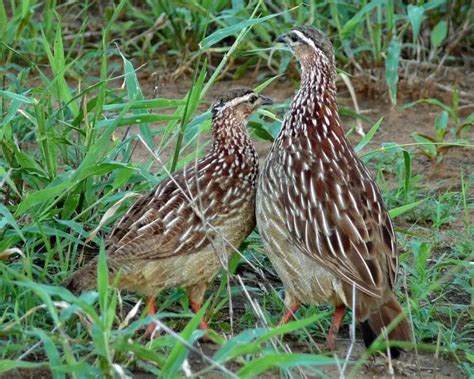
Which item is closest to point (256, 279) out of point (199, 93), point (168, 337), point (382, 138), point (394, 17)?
point (199, 93)

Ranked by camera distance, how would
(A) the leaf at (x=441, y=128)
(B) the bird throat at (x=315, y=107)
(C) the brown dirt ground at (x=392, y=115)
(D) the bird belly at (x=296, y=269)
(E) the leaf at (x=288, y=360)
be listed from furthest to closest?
1. (C) the brown dirt ground at (x=392, y=115)
2. (A) the leaf at (x=441, y=128)
3. (B) the bird throat at (x=315, y=107)
4. (D) the bird belly at (x=296, y=269)
5. (E) the leaf at (x=288, y=360)

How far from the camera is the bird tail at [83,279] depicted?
549 cm

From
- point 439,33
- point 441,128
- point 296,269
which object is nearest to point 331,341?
point 296,269

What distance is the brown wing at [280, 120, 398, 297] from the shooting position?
5.43m

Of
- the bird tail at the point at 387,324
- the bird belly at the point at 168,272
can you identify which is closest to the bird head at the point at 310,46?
the bird belly at the point at 168,272

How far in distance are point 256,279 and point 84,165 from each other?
117cm

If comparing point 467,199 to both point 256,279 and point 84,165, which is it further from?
point 84,165

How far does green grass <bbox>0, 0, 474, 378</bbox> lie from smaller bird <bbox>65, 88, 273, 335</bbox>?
0.15m

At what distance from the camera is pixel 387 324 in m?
5.41

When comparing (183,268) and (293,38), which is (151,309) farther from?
(293,38)

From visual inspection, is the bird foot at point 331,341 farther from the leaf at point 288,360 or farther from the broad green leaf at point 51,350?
the broad green leaf at point 51,350

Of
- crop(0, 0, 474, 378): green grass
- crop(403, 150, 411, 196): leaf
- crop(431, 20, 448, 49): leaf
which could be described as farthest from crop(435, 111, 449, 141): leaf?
crop(431, 20, 448, 49): leaf

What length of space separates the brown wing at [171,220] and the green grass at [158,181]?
0.19 metres

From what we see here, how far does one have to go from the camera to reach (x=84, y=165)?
5773 mm
